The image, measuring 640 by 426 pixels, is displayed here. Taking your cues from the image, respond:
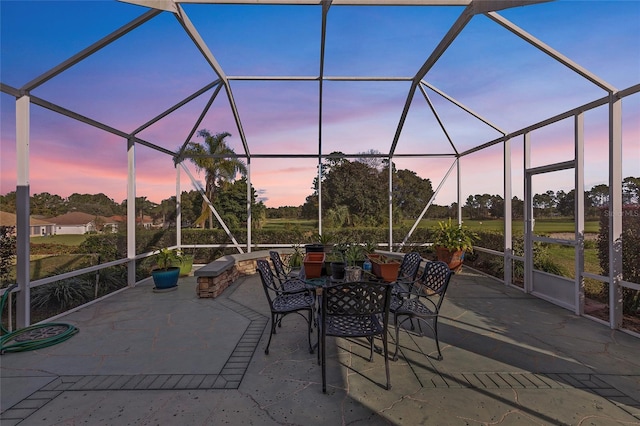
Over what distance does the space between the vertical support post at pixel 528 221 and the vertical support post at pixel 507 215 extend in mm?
580

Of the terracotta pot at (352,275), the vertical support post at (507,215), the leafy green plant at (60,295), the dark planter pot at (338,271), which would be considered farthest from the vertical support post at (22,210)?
the vertical support post at (507,215)

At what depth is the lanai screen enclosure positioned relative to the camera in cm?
367

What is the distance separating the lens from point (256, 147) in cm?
746

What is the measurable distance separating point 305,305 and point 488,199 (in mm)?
5639

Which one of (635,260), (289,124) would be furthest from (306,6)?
(635,260)

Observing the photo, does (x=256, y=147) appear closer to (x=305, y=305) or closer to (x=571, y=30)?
(x=305, y=305)

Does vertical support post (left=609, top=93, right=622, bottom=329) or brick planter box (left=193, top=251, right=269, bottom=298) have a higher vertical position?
vertical support post (left=609, top=93, right=622, bottom=329)

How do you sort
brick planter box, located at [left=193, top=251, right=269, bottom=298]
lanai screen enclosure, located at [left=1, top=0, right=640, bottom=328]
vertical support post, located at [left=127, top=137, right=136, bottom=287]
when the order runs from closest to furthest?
lanai screen enclosure, located at [left=1, top=0, right=640, bottom=328] < brick planter box, located at [left=193, top=251, right=269, bottom=298] < vertical support post, located at [left=127, top=137, right=136, bottom=287]

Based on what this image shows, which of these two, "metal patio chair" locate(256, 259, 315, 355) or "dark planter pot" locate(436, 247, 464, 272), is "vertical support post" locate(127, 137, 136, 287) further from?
"dark planter pot" locate(436, 247, 464, 272)

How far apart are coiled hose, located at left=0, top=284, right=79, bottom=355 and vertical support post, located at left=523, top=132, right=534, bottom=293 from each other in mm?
6891

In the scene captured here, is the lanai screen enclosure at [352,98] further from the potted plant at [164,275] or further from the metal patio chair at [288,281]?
the metal patio chair at [288,281]

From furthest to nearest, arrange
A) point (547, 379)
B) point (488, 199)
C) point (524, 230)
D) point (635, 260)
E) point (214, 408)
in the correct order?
point (488, 199)
point (524, 230)
point (635, 260)
point (547, 379)
point (214, 408)

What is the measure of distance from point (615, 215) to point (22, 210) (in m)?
7.36

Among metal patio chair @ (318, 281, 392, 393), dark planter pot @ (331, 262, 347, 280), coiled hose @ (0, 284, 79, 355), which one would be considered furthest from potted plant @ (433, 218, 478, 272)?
coiled hose @ (0, 284, 79, 355)
